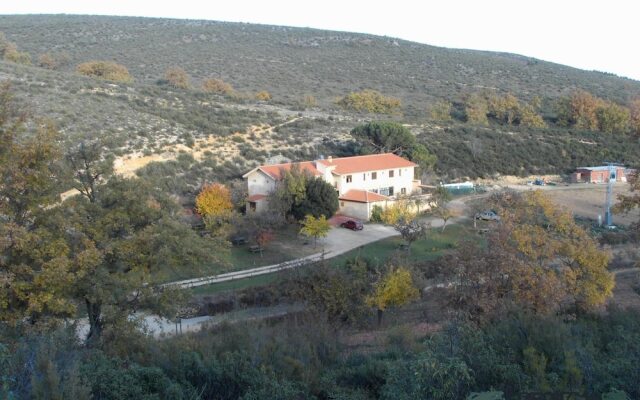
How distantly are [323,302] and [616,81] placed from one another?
96.6m

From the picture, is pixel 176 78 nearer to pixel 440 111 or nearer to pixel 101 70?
pixel 101 70

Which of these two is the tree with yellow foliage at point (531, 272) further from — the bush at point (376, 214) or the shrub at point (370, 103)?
the shrub at point (370, 103)

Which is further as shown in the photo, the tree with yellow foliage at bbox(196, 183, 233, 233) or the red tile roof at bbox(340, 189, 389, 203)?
the red tile roof at bbox(340, 189, 389, 203)

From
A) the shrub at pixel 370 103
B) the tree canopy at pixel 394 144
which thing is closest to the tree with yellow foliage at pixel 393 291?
the tree canopy at pixel 394 144

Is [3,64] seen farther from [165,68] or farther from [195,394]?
[195,394]

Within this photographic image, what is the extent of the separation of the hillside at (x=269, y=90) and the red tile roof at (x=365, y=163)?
583 centimetres

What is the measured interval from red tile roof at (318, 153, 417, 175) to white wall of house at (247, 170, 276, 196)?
12.8 ft

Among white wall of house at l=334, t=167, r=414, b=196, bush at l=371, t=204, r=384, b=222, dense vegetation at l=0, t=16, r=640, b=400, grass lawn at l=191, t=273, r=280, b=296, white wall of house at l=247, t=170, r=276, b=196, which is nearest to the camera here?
dense vegetation at l=0, t=16, r=640, b=400

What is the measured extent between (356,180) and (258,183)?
6.29 meters

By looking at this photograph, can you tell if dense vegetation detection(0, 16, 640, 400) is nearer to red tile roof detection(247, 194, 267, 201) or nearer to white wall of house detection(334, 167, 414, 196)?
red tile roof detection(247, 194, 267, 201)

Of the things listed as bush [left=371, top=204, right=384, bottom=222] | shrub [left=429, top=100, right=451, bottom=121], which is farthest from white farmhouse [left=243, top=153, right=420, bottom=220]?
shrub [left=429, top=100, right=451, bottom=121]

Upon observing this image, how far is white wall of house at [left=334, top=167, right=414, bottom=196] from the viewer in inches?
1545

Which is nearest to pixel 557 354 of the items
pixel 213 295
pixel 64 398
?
pixel 64 398

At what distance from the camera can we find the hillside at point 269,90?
42.6m
